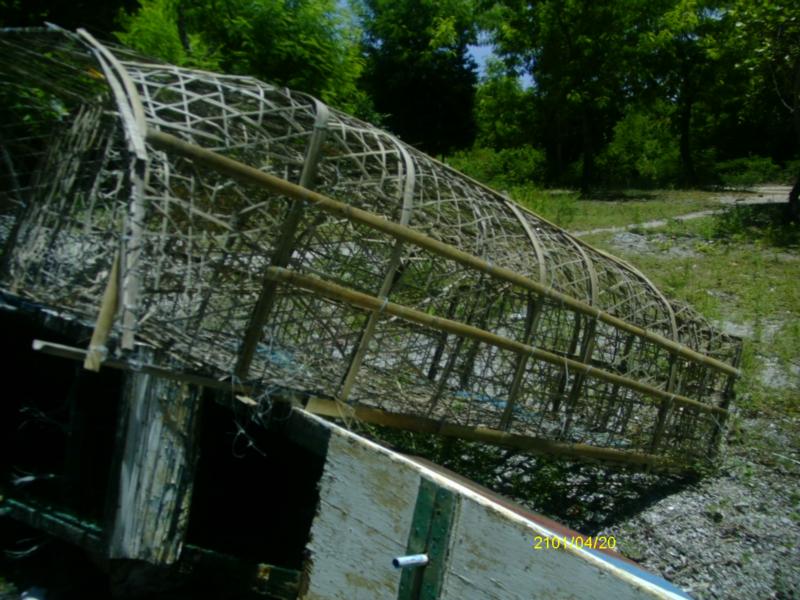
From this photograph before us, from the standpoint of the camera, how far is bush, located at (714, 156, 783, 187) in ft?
77.4

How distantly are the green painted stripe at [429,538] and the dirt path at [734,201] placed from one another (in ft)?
32.0

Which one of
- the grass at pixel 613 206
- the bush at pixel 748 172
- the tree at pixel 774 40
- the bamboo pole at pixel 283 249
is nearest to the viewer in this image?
the bamboo pole at pixel 283 249

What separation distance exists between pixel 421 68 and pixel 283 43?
42.9ft

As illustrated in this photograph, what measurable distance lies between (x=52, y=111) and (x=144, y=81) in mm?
1740

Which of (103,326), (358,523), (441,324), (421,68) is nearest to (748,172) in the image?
(421,68)

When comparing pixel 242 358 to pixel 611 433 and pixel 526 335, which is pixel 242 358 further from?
pixel 611 433

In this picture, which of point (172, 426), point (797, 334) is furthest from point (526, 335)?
point (797, 334)

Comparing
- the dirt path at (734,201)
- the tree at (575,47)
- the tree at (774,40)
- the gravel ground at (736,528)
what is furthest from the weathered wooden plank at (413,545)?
the tree at (575,47)

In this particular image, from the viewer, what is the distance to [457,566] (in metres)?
3.11

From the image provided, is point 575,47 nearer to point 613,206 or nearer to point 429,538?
point 613,206

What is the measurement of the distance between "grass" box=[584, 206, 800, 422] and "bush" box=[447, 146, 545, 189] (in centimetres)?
1029

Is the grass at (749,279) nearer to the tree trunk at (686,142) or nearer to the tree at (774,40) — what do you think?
the tree at (774,40)

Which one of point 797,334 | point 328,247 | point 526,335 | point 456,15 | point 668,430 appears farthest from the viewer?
point 456,15

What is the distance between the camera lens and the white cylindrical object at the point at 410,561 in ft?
10.2
